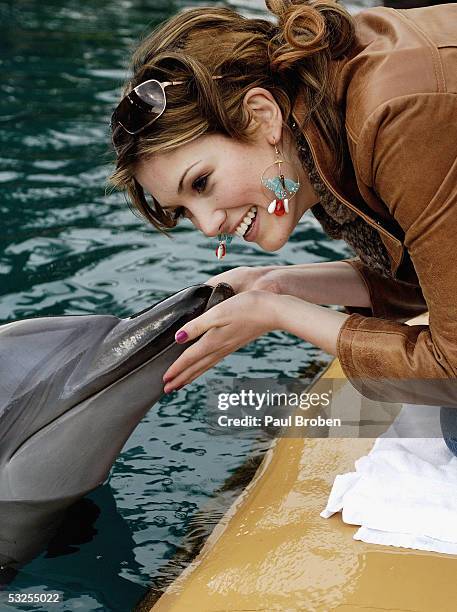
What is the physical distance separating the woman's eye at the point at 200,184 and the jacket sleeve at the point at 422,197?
0.48 meters

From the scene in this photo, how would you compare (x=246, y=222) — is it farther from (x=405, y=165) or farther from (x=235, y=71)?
(x=405, y=165)

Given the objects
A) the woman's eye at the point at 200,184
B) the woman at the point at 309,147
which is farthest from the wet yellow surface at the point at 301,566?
the woman's eye at the point at 200,184

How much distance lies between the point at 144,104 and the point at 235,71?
29cm

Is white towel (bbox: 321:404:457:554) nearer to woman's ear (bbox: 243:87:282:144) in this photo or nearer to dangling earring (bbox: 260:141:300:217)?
dangling earring (bbox: 260:141:300:217)

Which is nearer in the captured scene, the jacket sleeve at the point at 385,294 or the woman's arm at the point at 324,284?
the woman's arm at the point at 324,284

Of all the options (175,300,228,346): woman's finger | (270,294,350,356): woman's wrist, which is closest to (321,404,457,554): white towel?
(270,294,350,356): woman's wrist

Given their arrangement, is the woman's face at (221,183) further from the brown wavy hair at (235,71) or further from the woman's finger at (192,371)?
the woman's finger at (192,371)

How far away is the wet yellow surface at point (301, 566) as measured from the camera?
3.12 metres

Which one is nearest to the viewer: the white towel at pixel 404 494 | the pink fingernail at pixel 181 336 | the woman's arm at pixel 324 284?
the white towel at pixel 404 494

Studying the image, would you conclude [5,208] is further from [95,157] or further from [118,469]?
[118,469]

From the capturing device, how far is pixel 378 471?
3678 mm

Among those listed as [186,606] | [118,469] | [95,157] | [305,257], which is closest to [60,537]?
[118,469]

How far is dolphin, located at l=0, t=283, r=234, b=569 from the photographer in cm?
374

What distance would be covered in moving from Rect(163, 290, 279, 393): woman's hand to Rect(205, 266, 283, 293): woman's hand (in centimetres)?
37
